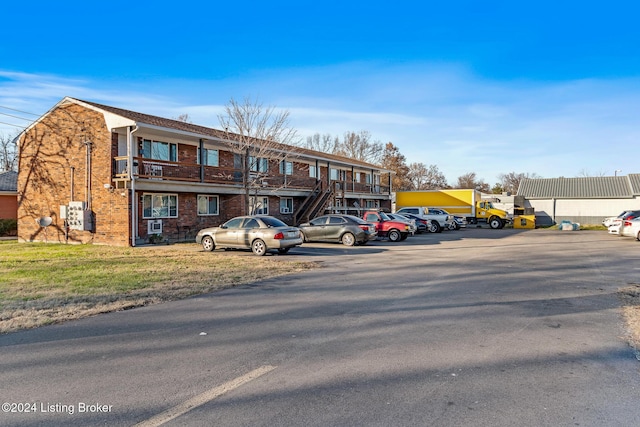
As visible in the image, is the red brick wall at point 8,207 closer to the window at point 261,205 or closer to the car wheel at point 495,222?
the window at point 261,205

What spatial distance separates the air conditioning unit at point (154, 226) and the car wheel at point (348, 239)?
342 inches

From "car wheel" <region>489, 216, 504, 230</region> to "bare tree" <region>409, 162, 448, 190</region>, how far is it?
43.4m

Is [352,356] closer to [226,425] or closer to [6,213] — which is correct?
[226,425]

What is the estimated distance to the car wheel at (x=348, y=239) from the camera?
64.5 feet

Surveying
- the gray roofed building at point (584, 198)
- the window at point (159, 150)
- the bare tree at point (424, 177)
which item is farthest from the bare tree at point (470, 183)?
the window at point (159, 150)

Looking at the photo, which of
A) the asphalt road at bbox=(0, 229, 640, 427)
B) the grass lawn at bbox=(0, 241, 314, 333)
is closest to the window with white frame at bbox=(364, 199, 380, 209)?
the grass lawn at bbox=(0, 241, 314, 333)

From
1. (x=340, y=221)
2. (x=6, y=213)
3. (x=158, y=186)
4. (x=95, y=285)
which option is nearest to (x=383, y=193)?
(x=340, y=221)

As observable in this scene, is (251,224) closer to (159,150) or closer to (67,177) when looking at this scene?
(159,150)

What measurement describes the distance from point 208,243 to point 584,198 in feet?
121

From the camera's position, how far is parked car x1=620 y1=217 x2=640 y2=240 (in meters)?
22.7

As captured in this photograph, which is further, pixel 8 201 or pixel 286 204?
pixel 286 204

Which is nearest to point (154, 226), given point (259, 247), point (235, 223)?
point (235, 223)

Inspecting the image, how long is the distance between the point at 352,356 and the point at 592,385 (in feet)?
7.83

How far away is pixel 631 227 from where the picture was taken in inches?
910
